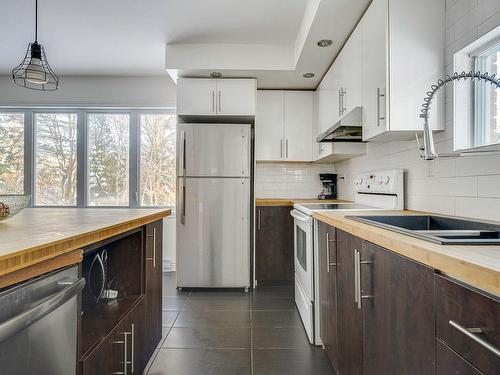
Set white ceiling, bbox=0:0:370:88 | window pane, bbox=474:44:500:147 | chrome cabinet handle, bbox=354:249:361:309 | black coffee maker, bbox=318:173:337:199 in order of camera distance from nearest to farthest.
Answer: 1. chrome cabinet handle, bbox=354:249:361:309
2. window pane, bbox=474:44:500:147
3. white ceiling, bbox=0:0:370:88
4. black coffee maker, bbox=318:173:337:199

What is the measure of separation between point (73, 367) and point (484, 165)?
1.78 metres

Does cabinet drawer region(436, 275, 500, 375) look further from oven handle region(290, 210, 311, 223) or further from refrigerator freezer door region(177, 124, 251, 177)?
refrigerator freezer door region(177, 124, 251, 177)

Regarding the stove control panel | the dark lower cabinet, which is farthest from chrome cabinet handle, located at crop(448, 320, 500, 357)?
the stove control panel

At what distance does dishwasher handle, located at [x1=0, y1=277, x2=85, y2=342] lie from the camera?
662mm

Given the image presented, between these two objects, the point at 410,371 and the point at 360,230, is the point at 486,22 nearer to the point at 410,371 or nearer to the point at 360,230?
the point at 360,230

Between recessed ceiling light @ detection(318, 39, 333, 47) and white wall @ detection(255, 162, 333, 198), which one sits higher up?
recessed ceiling light @ detection(318, 39, 333, 47)

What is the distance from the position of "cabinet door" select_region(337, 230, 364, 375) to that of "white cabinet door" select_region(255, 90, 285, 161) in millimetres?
2138

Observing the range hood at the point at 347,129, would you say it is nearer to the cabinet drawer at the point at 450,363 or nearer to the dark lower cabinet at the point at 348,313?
the dark lower cabinet at the point at 348,313

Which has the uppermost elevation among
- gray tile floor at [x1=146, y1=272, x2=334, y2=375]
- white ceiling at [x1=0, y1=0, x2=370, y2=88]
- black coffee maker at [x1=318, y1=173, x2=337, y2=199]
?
white ceiling at [x1=0, y1=0, x2=370, y2=88]

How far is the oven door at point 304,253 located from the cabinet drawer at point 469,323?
144cm

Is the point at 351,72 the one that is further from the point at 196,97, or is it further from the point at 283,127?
the point at 196,97

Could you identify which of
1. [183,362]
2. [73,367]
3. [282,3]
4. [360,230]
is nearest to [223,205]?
[183,362]

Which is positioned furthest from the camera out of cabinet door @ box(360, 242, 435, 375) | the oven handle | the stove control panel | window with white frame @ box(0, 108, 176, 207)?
window with white frame @ box(0, 108, 176, 207)

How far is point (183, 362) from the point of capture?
1.94m
